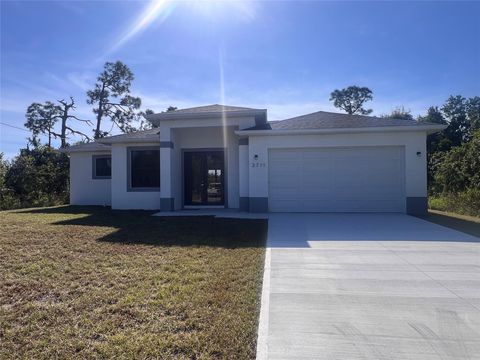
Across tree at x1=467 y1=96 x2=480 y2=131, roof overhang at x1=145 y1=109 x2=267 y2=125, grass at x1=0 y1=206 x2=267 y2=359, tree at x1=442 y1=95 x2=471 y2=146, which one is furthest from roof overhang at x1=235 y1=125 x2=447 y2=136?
tree at x1=467 y1=96 x2=480 y2=131

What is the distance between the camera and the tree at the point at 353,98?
4166 centimetres

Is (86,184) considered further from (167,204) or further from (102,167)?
(167,204)

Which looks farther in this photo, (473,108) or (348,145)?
(473,108)

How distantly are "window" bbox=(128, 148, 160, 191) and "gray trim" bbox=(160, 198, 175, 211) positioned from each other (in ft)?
4.06

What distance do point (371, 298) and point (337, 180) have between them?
29.1 feet

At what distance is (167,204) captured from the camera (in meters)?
13.6

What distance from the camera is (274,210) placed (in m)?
13.0

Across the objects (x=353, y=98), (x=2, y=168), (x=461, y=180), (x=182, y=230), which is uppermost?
(x=353, y=98)

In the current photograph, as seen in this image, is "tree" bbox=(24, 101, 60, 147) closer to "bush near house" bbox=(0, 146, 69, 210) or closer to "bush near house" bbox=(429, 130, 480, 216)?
"bush near house" bbox=(0, 146, 69, 210)

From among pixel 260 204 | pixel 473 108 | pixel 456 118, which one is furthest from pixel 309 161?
pixel 473 108

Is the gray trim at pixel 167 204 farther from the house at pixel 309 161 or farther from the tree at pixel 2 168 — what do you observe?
the tree at pixel 2 168

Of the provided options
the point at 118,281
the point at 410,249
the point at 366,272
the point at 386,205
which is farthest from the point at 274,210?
the point at 118,281

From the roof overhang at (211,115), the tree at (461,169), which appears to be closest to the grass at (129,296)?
the roof overhang at (211,115)

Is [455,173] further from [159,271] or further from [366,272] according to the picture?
[159,271]
